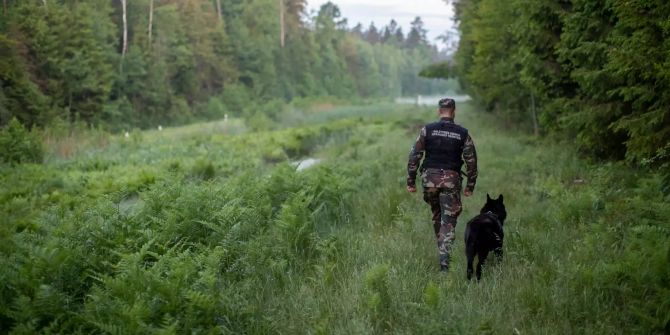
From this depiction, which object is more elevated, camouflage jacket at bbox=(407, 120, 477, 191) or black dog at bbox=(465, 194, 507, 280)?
camouflage jacket at bbox=(407, 120, 477, 191)

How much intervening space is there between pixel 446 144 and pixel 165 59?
45.5m

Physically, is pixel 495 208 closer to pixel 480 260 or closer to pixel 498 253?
pixel 498 253

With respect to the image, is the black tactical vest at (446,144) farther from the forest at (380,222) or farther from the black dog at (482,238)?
the forest at (380,222)

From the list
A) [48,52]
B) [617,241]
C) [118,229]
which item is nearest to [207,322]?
[118,229]

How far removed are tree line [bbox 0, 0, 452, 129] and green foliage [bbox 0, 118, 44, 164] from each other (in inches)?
299

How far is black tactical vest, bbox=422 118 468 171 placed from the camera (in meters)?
6.81

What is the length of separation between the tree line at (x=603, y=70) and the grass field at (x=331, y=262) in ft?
2.49

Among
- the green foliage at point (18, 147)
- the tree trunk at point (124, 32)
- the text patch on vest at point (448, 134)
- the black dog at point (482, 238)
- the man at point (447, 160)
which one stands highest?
the tree trunk at point (124, 32)

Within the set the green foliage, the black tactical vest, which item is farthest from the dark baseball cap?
the green foliage

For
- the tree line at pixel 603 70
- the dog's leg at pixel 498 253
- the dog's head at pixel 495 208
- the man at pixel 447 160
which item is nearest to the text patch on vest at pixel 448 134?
the man at pixel 447 160

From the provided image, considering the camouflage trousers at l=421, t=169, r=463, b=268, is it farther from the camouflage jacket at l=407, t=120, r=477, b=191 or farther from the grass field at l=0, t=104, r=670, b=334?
the grass field at l=0, t=104, r=670, b=334

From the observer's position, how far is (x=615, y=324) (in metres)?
4.68

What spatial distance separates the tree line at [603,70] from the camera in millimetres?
7473

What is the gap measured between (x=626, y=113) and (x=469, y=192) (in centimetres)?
487
